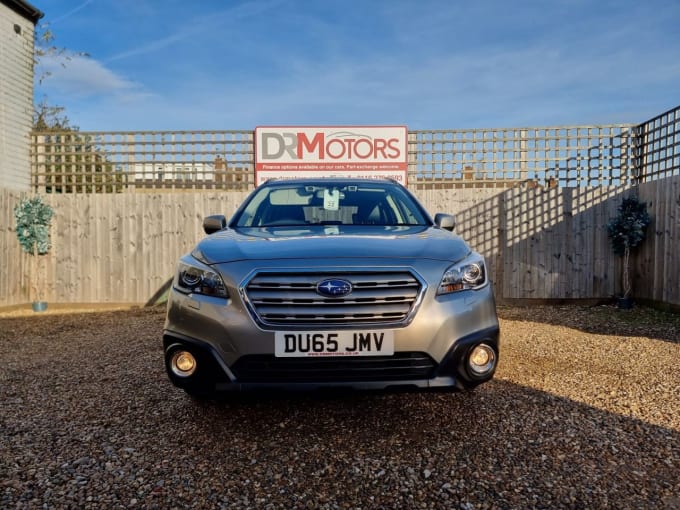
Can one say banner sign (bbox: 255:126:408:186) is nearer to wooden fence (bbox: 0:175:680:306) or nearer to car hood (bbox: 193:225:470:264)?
wooden fence (bbox: 0:175:680:306)

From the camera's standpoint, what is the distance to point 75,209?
29.0ft

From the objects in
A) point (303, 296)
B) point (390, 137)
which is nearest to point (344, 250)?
point (303, 296)

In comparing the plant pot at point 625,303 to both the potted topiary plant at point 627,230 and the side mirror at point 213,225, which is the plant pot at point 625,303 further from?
the side mirror at point 213,225

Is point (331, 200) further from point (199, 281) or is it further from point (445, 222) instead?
point (199, 281)

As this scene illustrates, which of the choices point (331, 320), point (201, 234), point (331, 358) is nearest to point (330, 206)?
point (331, 320)

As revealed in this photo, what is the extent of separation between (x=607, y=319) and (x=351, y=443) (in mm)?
5502

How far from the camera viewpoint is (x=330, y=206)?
3848mm

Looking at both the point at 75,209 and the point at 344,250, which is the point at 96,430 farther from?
the point at 75,209

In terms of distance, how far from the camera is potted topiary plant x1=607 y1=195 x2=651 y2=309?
761 centimetres

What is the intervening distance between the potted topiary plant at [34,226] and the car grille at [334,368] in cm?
761

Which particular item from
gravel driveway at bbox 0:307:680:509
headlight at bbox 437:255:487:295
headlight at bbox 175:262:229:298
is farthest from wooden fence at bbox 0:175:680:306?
headlight at bbox 175:262:229:298

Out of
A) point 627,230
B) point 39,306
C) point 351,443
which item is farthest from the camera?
point 39,306

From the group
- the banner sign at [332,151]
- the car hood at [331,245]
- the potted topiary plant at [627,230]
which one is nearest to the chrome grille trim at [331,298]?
the car hood at [331,245]

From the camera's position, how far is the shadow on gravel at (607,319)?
5.82m
